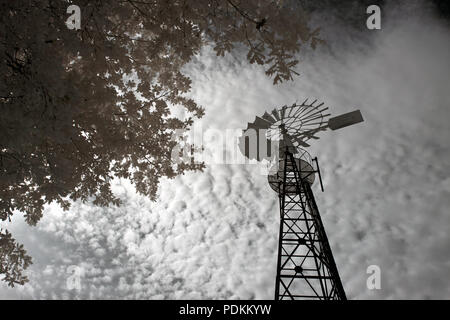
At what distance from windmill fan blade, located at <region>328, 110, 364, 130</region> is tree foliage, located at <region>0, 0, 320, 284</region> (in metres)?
5.21

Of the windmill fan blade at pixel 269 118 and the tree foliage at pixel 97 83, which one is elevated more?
the windmill fan blade at pixel 269 118

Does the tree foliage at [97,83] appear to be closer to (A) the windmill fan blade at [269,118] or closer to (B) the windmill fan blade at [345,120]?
(A) the windmill fan blade at [269,118]

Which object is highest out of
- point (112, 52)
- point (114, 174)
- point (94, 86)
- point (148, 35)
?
point (148, 35)

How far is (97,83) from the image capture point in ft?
9.73

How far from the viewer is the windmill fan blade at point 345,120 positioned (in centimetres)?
758

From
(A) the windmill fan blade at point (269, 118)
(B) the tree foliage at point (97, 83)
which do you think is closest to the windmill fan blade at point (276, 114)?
(A) the windmill fan blade at point (269, 118)

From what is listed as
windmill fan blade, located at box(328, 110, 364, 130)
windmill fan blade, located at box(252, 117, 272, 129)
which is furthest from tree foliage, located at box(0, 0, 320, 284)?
windmill fan blade, located at box(328, 110, 364, 130)

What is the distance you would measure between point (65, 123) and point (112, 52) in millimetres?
1021

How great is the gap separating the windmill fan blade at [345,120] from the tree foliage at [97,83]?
5.21m

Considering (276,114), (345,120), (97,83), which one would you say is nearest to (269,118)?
(276,114)
